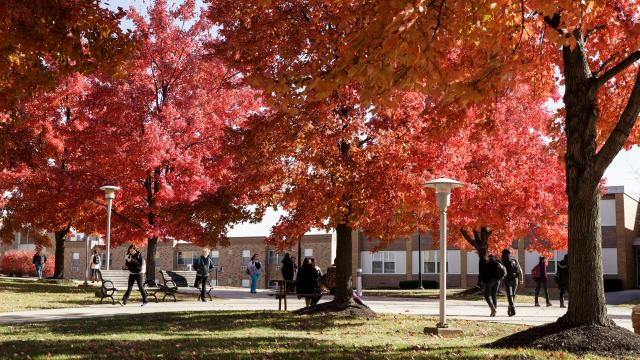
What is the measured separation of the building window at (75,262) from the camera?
6406cm

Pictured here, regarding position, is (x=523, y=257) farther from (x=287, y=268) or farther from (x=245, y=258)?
(x=287, y=268)

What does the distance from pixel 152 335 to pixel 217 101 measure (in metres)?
15.3

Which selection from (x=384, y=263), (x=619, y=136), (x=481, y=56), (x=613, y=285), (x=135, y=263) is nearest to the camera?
(x=619, y=136)

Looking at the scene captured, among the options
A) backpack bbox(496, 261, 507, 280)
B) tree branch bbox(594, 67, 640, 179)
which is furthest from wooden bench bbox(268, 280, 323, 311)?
tree branch bbox(594, 67, 640, 179)

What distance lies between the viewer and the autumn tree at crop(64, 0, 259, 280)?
24.3 m

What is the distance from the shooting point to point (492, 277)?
57.5 ft

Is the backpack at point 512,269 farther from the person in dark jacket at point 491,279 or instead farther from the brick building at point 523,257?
the brick building at point 523,257

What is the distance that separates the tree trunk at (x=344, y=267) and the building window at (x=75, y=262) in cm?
5366

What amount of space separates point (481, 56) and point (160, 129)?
15995mm

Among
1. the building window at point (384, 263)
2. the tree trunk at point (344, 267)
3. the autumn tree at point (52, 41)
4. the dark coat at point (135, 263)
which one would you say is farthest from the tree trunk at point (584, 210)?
the building window at point (384, 263)

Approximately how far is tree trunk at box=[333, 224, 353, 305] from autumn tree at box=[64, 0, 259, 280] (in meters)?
8.90

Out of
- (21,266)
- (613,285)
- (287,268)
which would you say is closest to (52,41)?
(287,268)

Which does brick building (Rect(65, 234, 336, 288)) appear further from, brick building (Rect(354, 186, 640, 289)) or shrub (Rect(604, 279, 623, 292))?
shrub (Rect(604, 279, 623, 292))

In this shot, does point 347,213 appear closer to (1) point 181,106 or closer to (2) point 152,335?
(2) point 152,335
